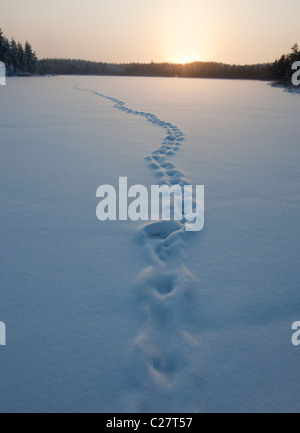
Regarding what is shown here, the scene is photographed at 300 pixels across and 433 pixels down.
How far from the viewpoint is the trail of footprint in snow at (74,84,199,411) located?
998 mm

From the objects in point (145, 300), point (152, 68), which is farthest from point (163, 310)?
point (152, 68)

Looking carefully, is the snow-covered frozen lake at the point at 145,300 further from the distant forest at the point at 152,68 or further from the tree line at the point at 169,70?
the tree line at the point at 169,70

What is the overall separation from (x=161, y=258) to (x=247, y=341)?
2.30ft

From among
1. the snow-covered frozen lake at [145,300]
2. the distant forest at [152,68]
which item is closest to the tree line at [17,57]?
the distant forest at [152,68]

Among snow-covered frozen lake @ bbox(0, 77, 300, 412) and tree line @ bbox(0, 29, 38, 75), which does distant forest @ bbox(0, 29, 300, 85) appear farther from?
snow-covered frozen lake @ bbox(0, 77, 300, 412)

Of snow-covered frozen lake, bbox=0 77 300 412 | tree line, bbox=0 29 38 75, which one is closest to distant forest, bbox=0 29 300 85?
tree line, bbox=0 29 38 75

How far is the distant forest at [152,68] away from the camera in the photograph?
3643cm

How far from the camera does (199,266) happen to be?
1.61 meters

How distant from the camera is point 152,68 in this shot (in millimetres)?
79938

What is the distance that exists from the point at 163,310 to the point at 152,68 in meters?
91.4

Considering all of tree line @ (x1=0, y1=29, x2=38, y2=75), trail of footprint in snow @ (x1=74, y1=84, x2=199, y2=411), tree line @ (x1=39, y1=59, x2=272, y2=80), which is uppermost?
tree line @ (x1=39, y1=59, x2=272, y2=80)

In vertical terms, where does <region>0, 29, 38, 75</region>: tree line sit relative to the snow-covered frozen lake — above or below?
above

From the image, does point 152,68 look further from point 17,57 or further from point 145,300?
point 145,300

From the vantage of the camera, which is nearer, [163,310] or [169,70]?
[163,310]
